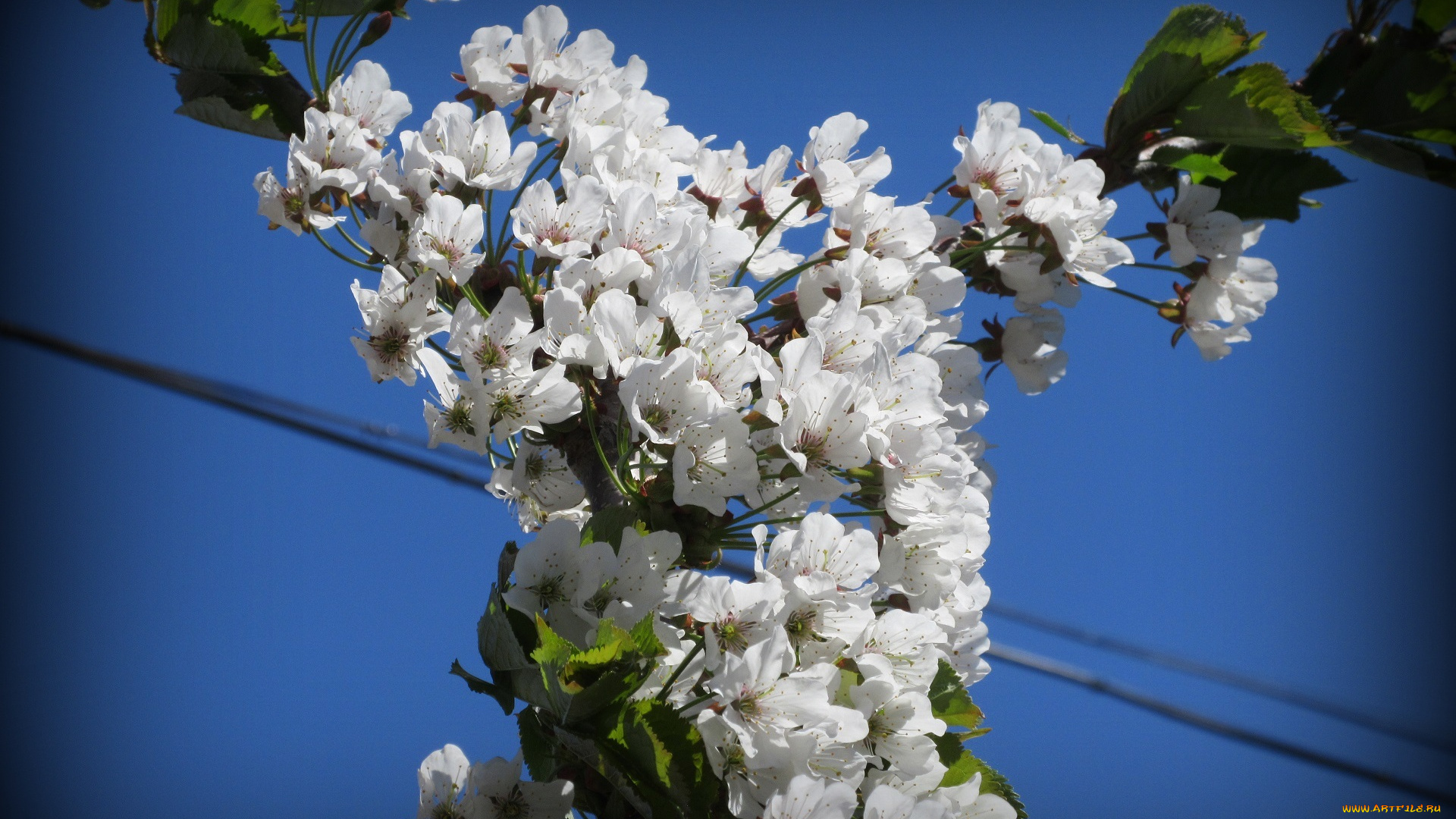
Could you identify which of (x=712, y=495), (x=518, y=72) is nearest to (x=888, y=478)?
(x=712, y=495)

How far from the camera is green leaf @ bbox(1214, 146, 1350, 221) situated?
48.6 inches

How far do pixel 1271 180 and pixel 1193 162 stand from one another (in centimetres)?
14

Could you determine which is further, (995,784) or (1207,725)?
(1207,725)

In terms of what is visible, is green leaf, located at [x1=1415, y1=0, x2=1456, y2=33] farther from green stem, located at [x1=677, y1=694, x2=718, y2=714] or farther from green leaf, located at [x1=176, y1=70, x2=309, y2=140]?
green leaf, located at [x1=176, y1=70, x2=309, y2=140]

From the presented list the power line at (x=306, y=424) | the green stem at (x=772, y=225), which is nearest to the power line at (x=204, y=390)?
the power line at (x=306, y=424)

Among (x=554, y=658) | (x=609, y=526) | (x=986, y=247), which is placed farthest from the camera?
(x=986, y=247)

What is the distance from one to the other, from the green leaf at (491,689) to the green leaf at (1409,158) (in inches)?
49.5

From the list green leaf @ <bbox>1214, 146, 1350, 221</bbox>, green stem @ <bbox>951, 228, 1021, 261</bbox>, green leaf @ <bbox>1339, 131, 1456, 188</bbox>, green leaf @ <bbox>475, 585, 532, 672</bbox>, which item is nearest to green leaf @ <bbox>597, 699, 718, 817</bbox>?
green leaf @ <bbox>475, 585, 532, 672</bbox>

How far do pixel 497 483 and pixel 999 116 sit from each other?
0.75 m

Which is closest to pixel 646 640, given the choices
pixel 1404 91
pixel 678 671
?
pixel 678 671

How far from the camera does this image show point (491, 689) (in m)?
0.85

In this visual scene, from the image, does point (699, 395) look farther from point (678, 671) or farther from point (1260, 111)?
point (1260, 111)

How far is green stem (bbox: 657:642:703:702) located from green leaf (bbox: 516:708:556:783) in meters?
0.11

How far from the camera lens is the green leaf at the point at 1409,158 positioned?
1.24 m
